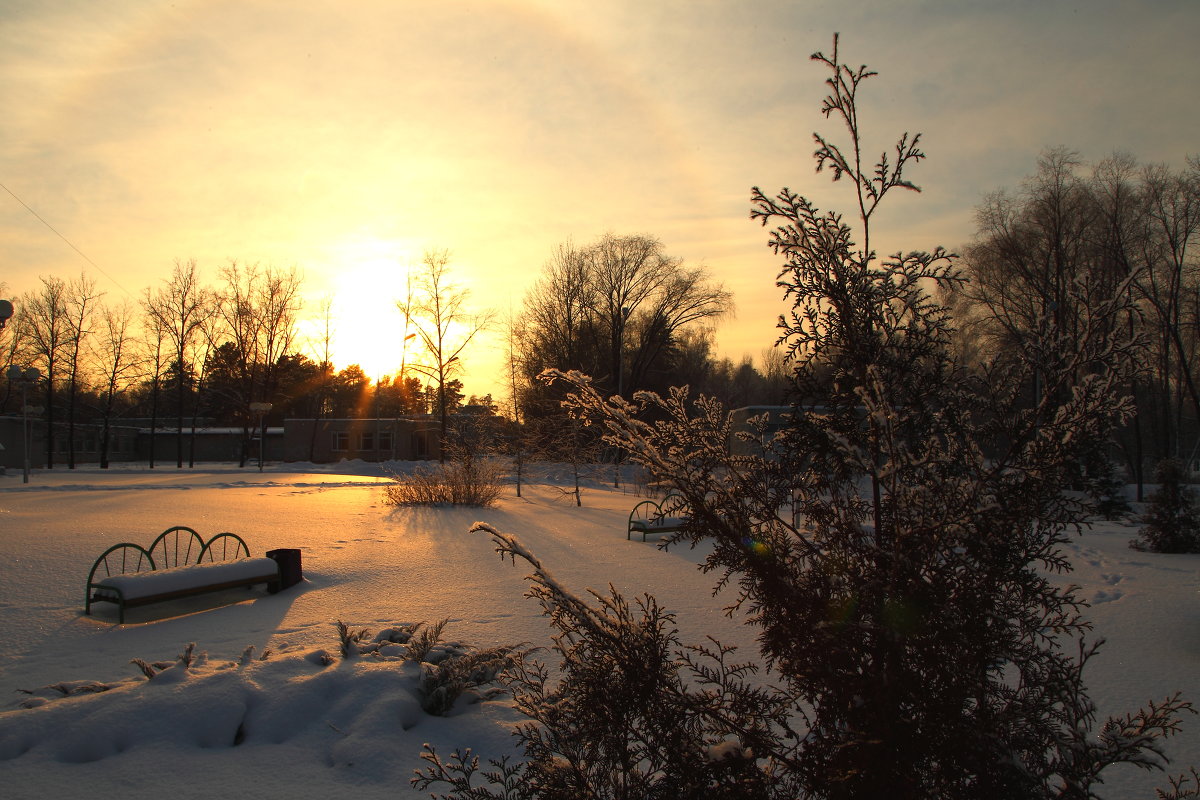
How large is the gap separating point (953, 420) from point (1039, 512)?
0.35 meters

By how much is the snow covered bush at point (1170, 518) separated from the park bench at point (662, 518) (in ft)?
30.3

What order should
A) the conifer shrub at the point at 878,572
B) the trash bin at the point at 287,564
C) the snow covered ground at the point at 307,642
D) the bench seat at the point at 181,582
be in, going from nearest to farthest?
the conifer shrub at the point at 878,572 → the snow covered ground at the point at 307,642 → the bench seat at the point at 181,582 → the trash bin at the point at 287,564

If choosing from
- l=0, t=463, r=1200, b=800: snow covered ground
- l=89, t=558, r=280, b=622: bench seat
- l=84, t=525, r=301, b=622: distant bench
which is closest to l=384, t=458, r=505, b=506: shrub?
l=0, t=463, r=1200, b=800: snow covered ground

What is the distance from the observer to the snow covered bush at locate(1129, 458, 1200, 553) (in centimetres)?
1328

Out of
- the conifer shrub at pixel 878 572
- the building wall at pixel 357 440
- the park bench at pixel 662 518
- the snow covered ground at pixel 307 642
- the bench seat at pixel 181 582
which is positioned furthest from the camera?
the building wall at pixel 357 440

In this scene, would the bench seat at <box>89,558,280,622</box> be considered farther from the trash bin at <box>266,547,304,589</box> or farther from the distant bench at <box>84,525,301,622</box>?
the trash bin at <box>266,547,304,589</box>

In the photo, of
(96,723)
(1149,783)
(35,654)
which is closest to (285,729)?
(96,723)

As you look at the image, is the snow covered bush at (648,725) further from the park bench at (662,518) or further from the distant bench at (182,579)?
the distant bench at (182,579)

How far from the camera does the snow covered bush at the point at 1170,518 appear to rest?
13.3 metres

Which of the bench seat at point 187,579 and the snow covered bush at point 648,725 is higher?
the snow covered bush at point 648,725

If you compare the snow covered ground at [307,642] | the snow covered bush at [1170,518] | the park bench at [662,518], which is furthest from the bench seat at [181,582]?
the snow covered bush at [1170,518]

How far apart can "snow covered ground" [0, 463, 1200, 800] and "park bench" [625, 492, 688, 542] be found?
389mm

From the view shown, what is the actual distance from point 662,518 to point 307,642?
445 centimetres

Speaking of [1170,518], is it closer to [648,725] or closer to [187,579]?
[648,725]
